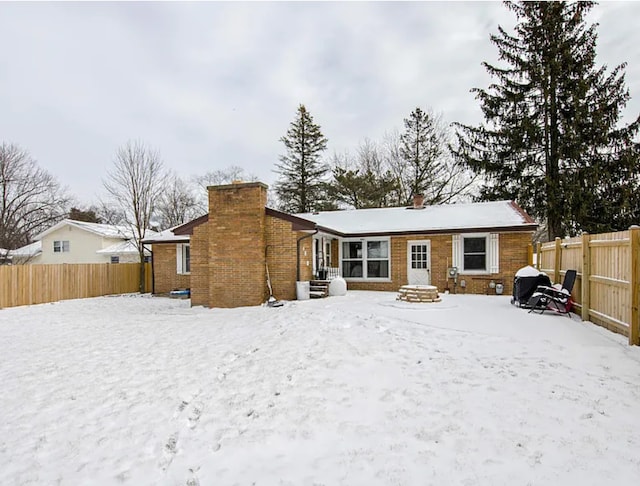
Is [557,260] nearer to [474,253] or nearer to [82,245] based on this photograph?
[474,253]

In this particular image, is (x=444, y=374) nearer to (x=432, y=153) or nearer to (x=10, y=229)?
(x=432, y=153)

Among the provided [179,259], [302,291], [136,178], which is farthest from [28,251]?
[302,291]

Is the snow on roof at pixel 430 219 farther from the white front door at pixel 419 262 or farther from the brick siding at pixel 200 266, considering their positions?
the brick siding at pixel 200 266

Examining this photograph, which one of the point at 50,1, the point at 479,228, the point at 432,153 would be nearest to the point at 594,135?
the point at 432,153

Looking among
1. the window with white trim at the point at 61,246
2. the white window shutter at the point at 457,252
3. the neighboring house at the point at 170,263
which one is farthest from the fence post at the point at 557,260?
the window with white trim at the point at 61,246

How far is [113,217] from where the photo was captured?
36.4 meters

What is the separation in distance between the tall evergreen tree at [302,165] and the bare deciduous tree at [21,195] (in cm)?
1774

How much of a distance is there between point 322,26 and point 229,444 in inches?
400

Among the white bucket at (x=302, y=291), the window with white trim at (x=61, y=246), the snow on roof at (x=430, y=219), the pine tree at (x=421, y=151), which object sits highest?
the pine tree at (x=421, y=151)

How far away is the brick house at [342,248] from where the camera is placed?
1183 cm

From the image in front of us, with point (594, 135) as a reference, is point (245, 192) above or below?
below

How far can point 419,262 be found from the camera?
14.4 metres

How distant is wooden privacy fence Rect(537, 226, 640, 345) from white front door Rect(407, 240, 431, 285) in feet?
17.2

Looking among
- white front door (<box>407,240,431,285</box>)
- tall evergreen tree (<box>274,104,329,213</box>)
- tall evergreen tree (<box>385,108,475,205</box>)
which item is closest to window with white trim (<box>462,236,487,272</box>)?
white front door (<box>407,240,431,285</box>)
